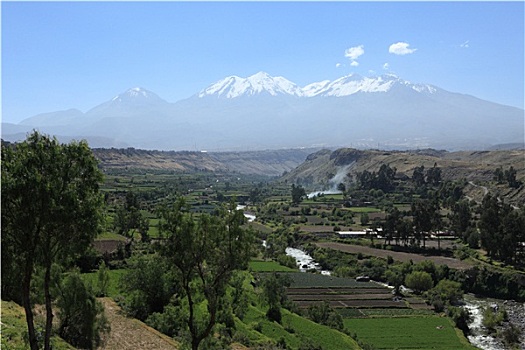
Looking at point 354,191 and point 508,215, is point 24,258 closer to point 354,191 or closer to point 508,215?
point 508,215

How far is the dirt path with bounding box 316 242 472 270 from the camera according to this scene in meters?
66.3

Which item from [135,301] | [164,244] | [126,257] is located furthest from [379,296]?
[164,244]

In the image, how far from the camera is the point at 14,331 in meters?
19.0

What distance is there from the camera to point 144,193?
120 metres

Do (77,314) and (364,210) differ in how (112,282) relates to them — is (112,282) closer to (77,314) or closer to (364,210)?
(77,314)

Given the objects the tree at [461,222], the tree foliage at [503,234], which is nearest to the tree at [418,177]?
the tree at [461,222]

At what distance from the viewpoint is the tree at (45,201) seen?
1382 cm

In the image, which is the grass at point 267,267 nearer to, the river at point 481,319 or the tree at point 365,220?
the river at point 481,319

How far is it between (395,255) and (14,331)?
62.8 m

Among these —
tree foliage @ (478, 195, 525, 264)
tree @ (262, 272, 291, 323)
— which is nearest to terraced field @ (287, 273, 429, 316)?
tree @ (262, 272, 291, 323)

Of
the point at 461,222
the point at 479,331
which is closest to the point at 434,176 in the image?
the point at 461,222

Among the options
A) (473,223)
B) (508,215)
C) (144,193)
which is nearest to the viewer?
(508,215)

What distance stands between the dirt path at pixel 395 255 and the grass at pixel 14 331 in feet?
182

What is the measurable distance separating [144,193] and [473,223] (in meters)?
74.8
